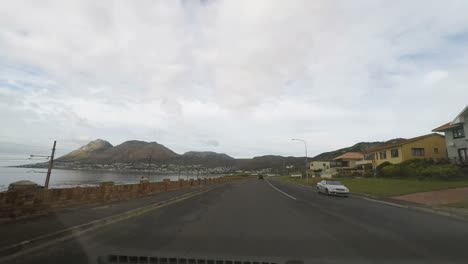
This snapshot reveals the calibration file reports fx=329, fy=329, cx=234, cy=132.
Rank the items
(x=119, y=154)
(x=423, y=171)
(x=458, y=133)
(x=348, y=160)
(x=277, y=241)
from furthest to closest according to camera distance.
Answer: (x=119, y=154) → (x=348, y=160) → (x=458, y=133) → (x=423, y=171) → (x=277, y=241)

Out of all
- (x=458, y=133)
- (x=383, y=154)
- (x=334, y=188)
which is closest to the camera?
(x=334, y=188)

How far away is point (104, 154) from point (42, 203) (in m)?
173

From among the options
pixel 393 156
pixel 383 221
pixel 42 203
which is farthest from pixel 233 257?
pixel 393 156

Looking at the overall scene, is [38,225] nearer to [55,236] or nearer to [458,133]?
[55,236]

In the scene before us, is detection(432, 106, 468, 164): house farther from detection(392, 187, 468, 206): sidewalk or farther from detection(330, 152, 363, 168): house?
detection(330, 152, 363, 168): house

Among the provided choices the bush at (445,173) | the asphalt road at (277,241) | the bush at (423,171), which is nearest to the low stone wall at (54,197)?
the asphalt road at (277,241)

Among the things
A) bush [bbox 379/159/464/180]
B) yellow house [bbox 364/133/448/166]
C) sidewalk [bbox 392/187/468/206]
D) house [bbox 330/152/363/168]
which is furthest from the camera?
house [bbox 330/152/363/168]

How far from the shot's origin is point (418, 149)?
172 feet

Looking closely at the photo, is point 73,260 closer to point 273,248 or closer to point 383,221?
point 273,248

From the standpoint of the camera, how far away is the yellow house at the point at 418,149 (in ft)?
170

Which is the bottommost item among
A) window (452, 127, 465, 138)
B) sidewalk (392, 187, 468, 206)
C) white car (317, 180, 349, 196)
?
sidewalk (392, 187, 468, 206)

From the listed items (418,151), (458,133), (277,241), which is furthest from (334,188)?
(418,151)

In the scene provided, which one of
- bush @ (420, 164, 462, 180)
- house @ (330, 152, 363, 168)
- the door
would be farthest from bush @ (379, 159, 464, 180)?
house @ (330, 152, 363, 168)

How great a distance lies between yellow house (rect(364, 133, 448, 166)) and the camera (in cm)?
5172
